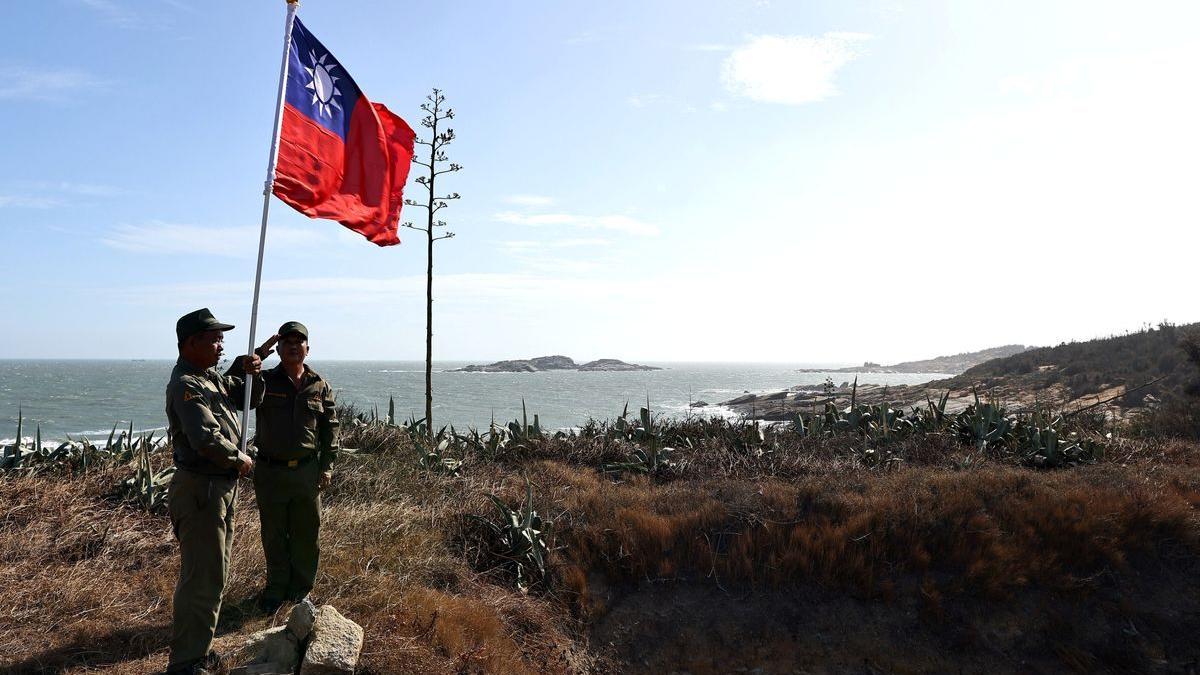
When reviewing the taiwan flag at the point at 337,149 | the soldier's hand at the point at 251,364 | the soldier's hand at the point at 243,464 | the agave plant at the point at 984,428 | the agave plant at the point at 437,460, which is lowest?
the agave plant at the point at 437,460

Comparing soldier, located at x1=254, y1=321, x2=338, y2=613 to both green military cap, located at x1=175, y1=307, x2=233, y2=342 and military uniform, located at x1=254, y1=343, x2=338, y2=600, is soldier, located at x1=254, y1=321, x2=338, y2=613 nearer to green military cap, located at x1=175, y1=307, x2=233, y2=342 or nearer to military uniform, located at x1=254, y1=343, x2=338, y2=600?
military uniform, located at x1=254, y1=343, x2=338, y2=600

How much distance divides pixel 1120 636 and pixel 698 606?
3.77m

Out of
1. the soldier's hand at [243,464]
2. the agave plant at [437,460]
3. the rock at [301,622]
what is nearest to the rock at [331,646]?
the rock at [301,622]

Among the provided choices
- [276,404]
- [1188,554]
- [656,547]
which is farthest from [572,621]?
[1188,554]

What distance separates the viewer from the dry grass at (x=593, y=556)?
15.1ft

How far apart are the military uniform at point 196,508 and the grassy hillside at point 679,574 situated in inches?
18.2

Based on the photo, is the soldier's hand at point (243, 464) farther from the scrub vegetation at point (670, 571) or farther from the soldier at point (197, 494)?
the scrub vegetation at point (670, 571)

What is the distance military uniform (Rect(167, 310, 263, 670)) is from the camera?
12.7 feet

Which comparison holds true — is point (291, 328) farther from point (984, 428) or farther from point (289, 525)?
point (984, 428)

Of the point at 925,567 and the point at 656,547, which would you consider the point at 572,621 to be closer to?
the point at 656,547

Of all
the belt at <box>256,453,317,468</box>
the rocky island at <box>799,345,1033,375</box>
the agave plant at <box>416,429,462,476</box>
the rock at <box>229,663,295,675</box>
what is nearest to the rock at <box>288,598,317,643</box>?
the rock at <box>229,663,295,675</box>

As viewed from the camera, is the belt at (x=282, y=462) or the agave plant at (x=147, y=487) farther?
the agave plant at (x=147, y=487)

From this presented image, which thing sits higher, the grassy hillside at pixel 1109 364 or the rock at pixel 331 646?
the grassy hillside at pixel 1109 364

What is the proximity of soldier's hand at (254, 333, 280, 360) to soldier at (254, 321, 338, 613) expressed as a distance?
1.8 inches
